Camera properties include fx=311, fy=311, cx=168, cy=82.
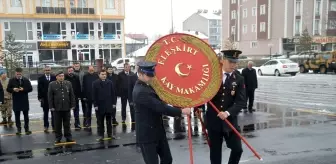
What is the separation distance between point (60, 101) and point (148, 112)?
3.97m

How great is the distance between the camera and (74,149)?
23.1 feet

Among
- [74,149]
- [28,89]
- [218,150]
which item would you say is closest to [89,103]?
[28,89]

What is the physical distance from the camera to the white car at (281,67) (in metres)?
27.6

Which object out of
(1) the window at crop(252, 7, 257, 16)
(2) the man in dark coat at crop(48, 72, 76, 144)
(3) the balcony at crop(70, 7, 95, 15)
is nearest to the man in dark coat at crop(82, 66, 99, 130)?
(2) the man in dark coat at crop(48, 72, 76, 144)

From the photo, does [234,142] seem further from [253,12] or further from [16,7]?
[253,12]

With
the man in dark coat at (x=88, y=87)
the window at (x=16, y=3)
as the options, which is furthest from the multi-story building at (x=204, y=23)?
the man in dark coat at (x=88, y=87)

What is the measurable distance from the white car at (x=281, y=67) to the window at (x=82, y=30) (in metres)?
24.6

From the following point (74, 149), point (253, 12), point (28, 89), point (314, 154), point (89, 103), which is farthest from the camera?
point (253, 12)

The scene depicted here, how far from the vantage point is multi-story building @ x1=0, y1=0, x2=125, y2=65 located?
3981 centimetres

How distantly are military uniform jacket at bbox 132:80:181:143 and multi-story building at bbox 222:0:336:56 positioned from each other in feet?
156

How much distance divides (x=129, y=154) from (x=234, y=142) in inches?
105

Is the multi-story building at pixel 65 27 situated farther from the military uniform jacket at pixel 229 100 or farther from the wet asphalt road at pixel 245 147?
the military uniform jacket at pixel 229 100

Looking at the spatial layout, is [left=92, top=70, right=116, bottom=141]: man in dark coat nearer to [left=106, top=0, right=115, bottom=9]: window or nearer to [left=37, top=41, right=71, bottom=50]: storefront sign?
[left=37, top=41, right=71, bottom=50]: storefront sign

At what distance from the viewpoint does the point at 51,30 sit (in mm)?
41594
